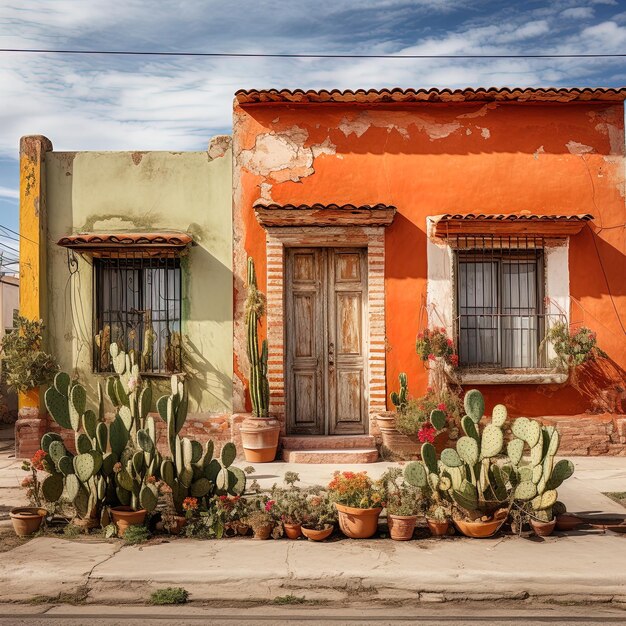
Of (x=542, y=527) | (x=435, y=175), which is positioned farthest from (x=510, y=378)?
(x=542, y=527)

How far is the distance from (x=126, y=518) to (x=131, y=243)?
4.61m

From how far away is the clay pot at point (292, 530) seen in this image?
19.6 ft

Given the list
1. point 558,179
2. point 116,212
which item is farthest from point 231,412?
point 558,179

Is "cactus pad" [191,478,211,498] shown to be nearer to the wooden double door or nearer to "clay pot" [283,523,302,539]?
"clay pot" [283,523,302,539]

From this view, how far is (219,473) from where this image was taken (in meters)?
6.30

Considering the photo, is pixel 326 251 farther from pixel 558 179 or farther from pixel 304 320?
pixel 558 179

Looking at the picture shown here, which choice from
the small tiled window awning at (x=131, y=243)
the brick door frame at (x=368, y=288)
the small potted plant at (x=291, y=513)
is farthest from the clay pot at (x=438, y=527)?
the small tiled window awning at (x=131, y=243)

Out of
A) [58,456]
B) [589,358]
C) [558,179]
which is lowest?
[58,456]

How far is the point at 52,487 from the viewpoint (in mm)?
6121

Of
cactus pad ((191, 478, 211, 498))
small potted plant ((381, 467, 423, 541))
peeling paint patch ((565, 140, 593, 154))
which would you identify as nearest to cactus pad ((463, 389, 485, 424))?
small potted plant ((381, 467, 423, 541))

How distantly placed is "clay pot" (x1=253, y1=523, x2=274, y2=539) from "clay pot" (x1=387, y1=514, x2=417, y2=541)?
1.03 metres

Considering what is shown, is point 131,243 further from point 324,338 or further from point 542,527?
point 542,527

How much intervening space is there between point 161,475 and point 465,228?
5489 mm

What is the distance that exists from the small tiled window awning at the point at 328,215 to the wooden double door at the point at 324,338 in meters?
0.51
